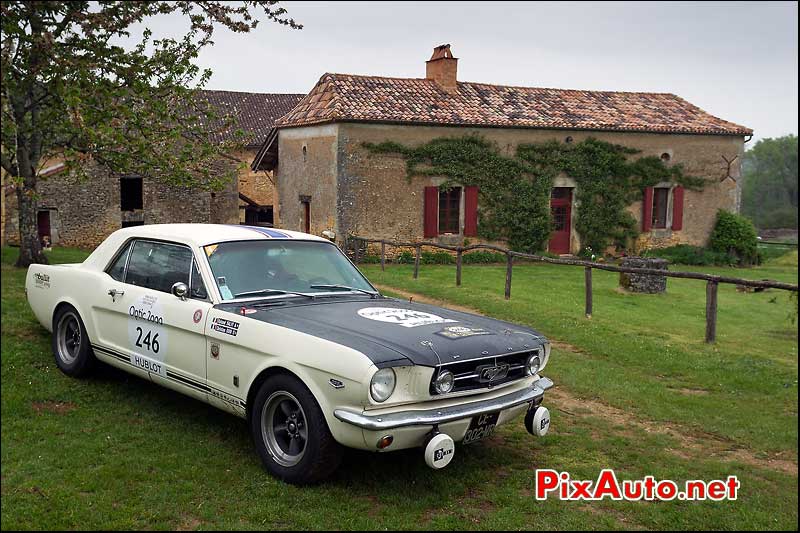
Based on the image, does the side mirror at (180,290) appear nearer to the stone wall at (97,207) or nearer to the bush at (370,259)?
the bush at (370,259)

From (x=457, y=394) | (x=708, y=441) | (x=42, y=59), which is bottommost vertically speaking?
(x=708, y=441)

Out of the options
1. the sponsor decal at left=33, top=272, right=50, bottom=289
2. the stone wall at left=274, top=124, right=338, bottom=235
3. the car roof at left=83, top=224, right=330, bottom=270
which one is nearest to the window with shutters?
the stone wall at left=274, top=124, right=338, bottom=235

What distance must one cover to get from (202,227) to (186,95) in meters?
9.01

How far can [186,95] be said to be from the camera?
48.3 ft

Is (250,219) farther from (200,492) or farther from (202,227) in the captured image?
(200,492)

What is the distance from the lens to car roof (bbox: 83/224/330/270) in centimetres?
606

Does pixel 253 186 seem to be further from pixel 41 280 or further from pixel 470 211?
pixel 41 280

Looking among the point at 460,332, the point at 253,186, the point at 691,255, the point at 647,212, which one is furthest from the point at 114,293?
the point at 253,186

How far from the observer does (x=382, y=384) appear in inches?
175

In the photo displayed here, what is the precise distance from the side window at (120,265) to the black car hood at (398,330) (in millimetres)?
1599

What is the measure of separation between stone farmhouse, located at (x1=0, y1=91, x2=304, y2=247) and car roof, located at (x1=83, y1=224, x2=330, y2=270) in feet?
58.4

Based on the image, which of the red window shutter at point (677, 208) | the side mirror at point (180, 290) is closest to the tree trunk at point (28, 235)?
the side mirror at point (180, 290)

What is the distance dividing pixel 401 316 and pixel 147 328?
201 cm

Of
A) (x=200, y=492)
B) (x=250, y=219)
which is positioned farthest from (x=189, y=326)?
(x=250, y=219)
